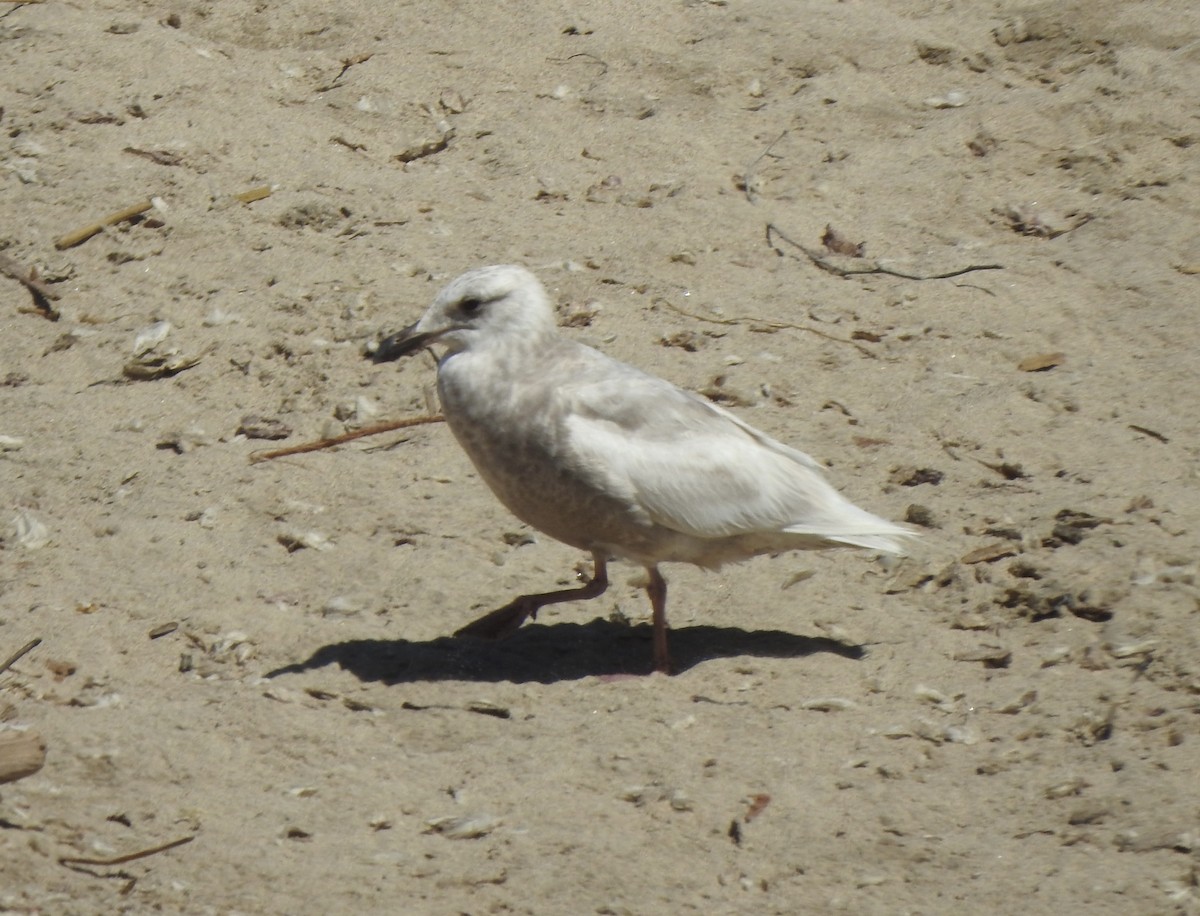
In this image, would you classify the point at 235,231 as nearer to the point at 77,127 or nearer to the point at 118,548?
the point at 77,127

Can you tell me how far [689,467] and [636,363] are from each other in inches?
56.0

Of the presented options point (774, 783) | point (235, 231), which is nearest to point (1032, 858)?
point (774, 783)

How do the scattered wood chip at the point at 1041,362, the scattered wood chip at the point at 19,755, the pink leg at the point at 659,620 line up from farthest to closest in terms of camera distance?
the scattered wood chip at the point at 1041,362, the pink leg at the point at 659,620, the scattered wood chip at the point at 19,755

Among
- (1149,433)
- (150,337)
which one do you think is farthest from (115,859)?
(1149,433)

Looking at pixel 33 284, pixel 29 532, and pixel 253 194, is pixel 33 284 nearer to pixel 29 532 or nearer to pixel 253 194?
pixel 253 194

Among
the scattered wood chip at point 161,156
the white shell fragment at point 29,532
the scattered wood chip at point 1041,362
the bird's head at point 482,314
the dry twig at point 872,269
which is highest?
the bird's head at point 482,314

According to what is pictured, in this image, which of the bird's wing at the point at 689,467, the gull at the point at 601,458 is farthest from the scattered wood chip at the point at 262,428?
the bird's wing at the point at 689,467

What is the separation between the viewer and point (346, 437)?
602 centimetres

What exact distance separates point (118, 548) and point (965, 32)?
518 cm

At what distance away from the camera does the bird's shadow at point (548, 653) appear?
495 cm

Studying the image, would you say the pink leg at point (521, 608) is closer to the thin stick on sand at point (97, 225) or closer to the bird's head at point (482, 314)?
the bird's head at point (482, 314)

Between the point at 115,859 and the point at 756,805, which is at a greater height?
the point at 756,805

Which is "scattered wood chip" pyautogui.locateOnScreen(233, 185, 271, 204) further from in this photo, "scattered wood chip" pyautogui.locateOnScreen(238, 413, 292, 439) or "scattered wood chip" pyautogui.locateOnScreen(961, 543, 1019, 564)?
"scattered wood chip" pyautogui.locateOnScreen(961, 543, 1019, 564)

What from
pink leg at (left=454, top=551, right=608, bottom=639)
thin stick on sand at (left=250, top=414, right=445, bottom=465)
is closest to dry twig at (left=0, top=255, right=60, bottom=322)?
thin stick on sand at (left=250, top=414, right=445, bottom=465)
